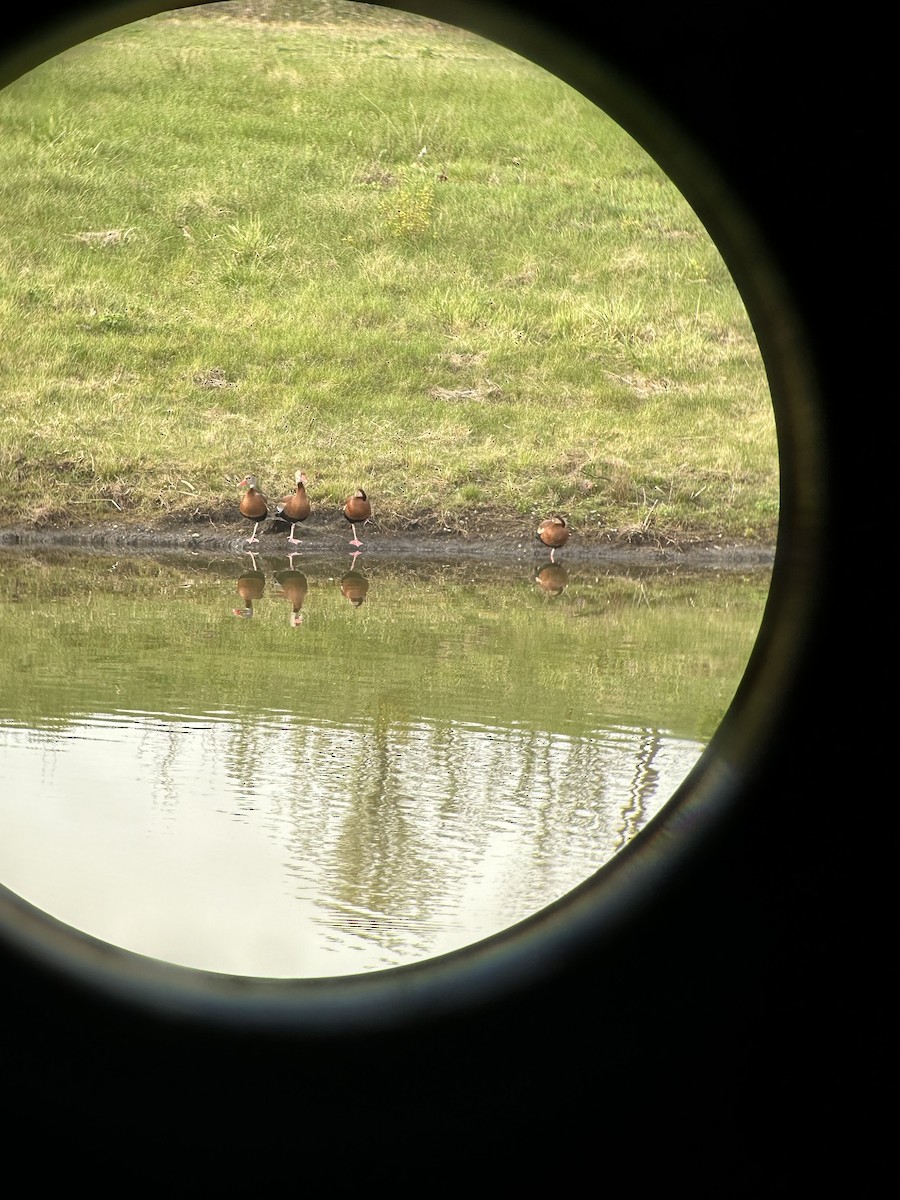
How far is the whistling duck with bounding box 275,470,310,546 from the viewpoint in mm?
11805

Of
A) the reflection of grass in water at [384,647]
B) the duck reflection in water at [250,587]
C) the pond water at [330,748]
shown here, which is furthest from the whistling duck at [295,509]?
the pond water at [330,748]

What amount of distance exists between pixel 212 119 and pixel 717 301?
287 inches

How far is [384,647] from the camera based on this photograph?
8.16 m

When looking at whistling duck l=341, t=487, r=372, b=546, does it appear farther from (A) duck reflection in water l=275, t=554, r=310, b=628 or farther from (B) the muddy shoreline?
(A) duck reflection in water l=275, t=554, r=310, b=628

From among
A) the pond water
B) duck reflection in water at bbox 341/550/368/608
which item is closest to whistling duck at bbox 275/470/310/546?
duck reflection in water at bbox 341/550/368/608

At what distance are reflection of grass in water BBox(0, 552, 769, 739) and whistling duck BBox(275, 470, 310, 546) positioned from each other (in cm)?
95

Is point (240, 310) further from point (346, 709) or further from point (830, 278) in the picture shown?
point (830, 278)

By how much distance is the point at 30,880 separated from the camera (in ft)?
15.1

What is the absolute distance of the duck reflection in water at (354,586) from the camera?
32.0ft

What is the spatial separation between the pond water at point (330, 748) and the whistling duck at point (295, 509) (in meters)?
1.48

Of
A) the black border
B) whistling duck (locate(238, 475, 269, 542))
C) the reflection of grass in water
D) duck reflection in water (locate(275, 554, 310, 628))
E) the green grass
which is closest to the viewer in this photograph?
the black border

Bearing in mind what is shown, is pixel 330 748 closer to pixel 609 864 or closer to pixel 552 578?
pixel 609 864

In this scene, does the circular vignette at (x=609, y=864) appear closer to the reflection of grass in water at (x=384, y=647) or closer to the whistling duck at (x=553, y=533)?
the reflection of grass in water at (x=384, y=647)

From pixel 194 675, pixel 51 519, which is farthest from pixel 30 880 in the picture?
pixel 51 519
